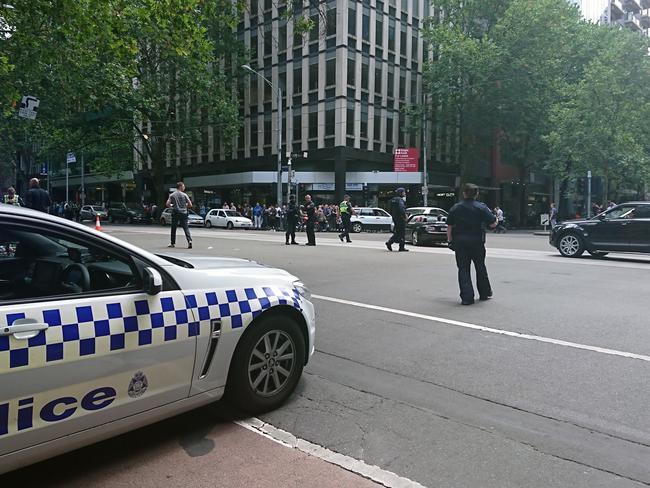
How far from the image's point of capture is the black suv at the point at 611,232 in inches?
531

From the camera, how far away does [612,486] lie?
2.78 meters

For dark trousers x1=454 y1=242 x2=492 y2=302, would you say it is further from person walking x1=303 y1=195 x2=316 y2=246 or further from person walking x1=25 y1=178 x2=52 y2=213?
person walking x1=25 y1=178 x2=52 y2=213

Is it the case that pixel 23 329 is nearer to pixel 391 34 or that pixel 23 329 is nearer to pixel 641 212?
pixel 641 212

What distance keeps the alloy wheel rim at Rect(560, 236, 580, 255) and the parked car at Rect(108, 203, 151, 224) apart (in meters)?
34.7

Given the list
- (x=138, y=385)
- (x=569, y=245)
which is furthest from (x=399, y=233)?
(x=138, y=385)

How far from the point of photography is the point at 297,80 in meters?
41.1

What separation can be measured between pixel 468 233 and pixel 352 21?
34.7m

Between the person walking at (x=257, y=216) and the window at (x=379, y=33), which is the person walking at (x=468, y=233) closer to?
the person walking at (x=257, y=216)

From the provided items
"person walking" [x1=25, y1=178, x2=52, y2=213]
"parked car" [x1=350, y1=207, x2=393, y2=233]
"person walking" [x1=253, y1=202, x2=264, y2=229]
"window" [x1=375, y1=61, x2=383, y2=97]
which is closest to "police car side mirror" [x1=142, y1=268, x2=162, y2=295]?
"person walking" [x1=25, y1=178, x2=52, y2=213]

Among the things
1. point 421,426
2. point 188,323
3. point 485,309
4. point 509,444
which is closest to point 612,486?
point 509,444

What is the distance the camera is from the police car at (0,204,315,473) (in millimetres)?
2449

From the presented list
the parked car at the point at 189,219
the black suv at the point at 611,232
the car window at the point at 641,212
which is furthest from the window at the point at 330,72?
the car window at the point at 641,212

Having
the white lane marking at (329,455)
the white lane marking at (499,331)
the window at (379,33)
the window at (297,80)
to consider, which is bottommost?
the white lane marking at (329,455)

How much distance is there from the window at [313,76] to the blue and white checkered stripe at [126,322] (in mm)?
38403
